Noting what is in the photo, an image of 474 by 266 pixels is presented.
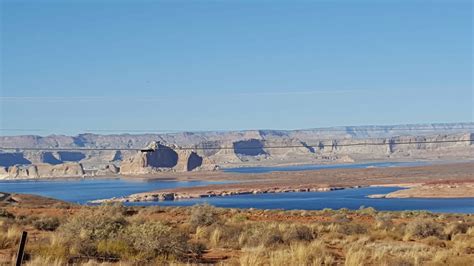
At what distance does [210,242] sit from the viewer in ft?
71.3

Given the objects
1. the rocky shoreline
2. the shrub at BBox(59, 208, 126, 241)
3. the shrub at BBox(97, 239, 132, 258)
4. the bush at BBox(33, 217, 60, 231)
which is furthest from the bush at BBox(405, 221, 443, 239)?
the rocky shoreline

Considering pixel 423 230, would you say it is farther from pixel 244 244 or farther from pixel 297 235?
pixel 244 244

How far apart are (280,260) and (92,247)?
16.2 feet

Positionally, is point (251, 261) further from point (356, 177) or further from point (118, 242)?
point (356, 177)

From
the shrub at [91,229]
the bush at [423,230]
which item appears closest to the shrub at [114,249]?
the shrub at [91,229]

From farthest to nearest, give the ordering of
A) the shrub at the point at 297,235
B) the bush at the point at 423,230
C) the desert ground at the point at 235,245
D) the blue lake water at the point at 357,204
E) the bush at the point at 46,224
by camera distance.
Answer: the blue lake water at the point at 357,204 < the bush at the point at 46,224 < the bush at the point at 423,230 < the shrub at the point at 297,235 < the desert ground at the point at 235,245

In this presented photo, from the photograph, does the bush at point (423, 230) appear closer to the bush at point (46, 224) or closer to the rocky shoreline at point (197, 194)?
the bush at point (46, 224)

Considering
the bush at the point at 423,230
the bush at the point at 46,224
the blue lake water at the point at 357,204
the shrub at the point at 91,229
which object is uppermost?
the shrub at the point at 91,229

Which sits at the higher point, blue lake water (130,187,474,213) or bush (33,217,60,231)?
bush (33,217,60,231)

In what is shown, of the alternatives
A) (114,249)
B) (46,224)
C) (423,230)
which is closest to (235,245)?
(114,249)

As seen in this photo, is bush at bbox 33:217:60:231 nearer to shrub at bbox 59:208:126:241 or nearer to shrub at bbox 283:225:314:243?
shrub at bbox 59:208:126:241

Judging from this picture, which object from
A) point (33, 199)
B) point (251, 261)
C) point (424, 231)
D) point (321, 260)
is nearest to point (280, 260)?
point (251, 261)

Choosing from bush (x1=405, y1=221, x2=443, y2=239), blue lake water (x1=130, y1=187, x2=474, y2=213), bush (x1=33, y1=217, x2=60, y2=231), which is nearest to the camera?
bush (x1=405, y1=221, x2=443, y2=239)

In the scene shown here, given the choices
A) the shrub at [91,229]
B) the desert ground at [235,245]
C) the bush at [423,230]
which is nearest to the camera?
the desert ground at [235,245]
